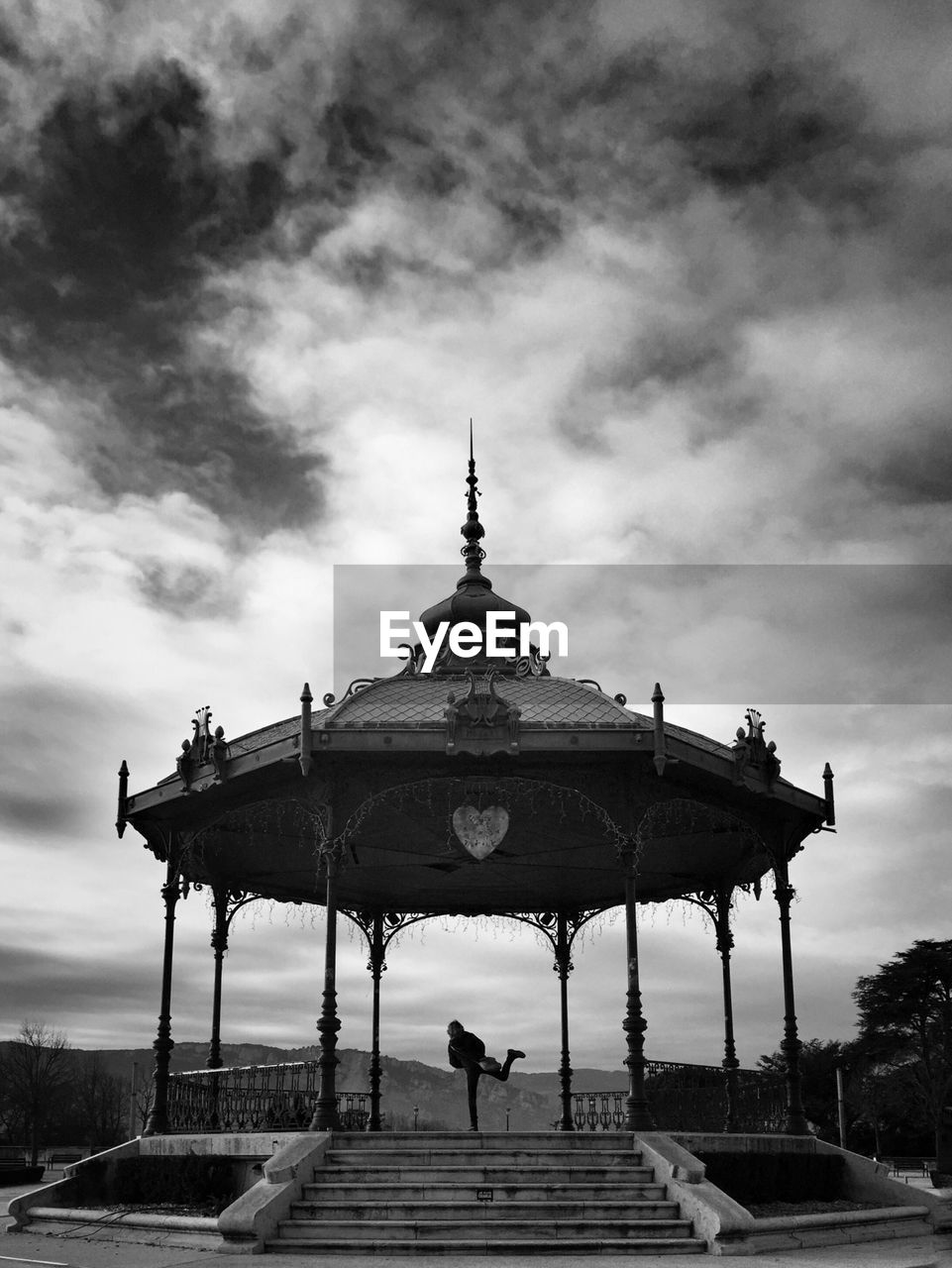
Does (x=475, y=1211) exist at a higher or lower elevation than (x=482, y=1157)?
lower

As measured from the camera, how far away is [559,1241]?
13930 millimetres

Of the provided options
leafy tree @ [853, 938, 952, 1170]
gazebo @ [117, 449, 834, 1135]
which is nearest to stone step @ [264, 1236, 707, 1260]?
gazebo @ [117, 449, 834, 1135]

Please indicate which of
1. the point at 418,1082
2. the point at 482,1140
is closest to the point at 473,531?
the point at 482,1140

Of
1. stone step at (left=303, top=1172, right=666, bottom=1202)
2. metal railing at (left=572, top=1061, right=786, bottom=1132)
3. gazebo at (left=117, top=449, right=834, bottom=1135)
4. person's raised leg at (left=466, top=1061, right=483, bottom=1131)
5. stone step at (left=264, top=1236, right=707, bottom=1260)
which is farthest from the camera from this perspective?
metal railing at (left=572, top=1061, right=786, bottom=1132)

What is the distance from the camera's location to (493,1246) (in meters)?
13.8

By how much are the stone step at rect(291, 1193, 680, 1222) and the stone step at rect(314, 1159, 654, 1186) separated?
54 centimetres

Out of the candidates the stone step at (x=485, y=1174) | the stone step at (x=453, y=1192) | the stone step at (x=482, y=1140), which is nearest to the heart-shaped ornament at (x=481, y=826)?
the stone step at (x=482, y=1140)

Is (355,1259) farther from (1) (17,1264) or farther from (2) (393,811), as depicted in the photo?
(2) (393,811)

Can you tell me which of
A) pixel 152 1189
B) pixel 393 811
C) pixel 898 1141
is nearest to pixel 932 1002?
pixel 898 1141

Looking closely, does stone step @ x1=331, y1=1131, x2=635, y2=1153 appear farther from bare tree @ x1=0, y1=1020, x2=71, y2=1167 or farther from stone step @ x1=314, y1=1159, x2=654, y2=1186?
bare tree @ x1=0, y1=1020, x2=71, y2=1167

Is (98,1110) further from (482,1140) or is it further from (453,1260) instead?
(453,1260)

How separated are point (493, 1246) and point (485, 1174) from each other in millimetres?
1814

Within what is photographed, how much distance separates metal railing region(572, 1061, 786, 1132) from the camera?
20906mm

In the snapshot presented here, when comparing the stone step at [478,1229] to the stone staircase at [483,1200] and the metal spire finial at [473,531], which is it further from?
the metal spire finial at [473,531]
